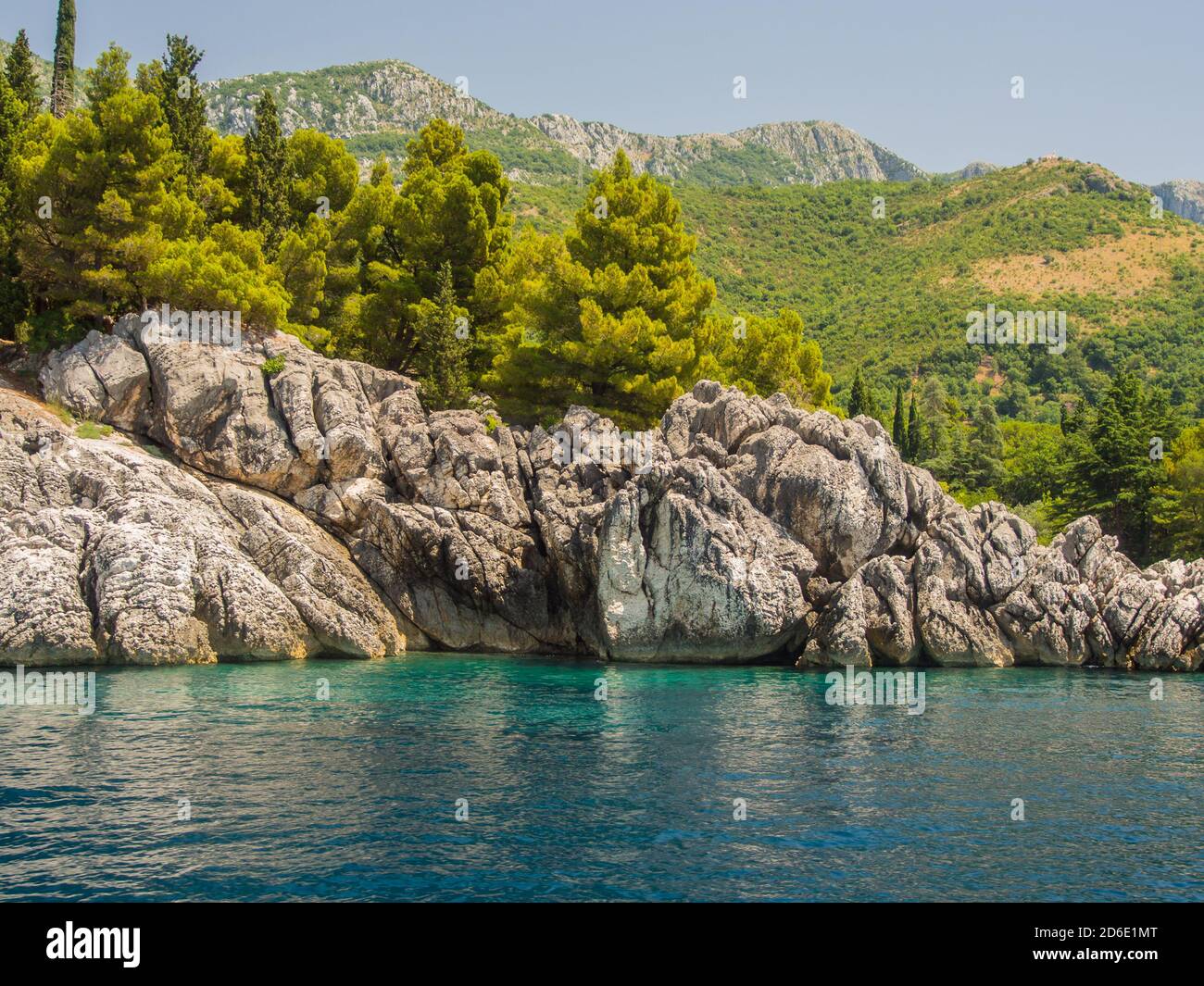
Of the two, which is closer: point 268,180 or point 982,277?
point 268,180

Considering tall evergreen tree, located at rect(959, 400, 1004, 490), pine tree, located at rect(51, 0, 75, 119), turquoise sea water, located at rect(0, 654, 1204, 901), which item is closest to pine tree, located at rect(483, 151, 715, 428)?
turquoise sea water, located at rect(0, 654, 1204, 901)

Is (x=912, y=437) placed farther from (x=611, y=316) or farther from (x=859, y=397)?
(x=611, y=316)

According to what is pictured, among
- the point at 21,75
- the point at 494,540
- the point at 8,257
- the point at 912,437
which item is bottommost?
the point at 494,540

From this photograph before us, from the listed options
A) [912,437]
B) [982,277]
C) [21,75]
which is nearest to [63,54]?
[21,75]

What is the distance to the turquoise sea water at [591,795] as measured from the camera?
1658cm

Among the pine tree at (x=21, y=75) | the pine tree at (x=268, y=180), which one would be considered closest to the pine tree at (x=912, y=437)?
the pine tree at (x=268, y=180)

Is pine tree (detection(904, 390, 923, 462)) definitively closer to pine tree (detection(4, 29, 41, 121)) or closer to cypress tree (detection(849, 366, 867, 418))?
cypress tree (detection(849, 366, 867, 418))

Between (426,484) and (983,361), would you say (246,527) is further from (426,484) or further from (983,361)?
(983,361)

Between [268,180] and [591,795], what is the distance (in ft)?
161

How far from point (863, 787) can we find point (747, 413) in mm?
27330

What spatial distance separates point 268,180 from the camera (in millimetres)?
60344

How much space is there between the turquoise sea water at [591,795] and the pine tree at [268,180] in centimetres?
3314
